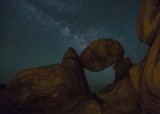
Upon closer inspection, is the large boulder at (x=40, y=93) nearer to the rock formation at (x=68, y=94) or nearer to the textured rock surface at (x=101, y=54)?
the rock formation at (x=68, y=94)

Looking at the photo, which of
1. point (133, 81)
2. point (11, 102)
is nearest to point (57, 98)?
point (11, 102)

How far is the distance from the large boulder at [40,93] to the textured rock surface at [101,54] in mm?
2693

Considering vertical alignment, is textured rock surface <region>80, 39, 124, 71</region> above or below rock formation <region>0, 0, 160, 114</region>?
above

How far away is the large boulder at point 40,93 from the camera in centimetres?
1465

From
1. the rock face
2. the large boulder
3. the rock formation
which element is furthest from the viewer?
the large boulder

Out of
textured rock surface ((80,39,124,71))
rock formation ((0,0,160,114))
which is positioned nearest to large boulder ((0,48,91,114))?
rock formation ((0,0,160,114))

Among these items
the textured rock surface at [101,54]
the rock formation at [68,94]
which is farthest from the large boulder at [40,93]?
the textured rock surface at [101,54]

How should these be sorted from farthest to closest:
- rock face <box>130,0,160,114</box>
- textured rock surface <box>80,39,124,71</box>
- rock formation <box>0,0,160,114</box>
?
textured rock surface <box>80,39,124,71</box> → rock formation <box>0,0,160,114</box> → rock face <box>130,0,160,114</box>

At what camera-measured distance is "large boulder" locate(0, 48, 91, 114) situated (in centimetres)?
1465

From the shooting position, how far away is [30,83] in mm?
14656

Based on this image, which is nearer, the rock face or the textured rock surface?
the rock face

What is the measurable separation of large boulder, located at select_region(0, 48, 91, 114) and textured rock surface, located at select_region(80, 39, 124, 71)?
8.84 ft

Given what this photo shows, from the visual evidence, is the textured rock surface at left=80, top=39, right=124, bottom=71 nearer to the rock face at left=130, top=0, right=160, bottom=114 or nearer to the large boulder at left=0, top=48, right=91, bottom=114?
the large boulder at left=0, top=48, right=91, bottom=114

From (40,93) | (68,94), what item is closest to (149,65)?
(68,94)
